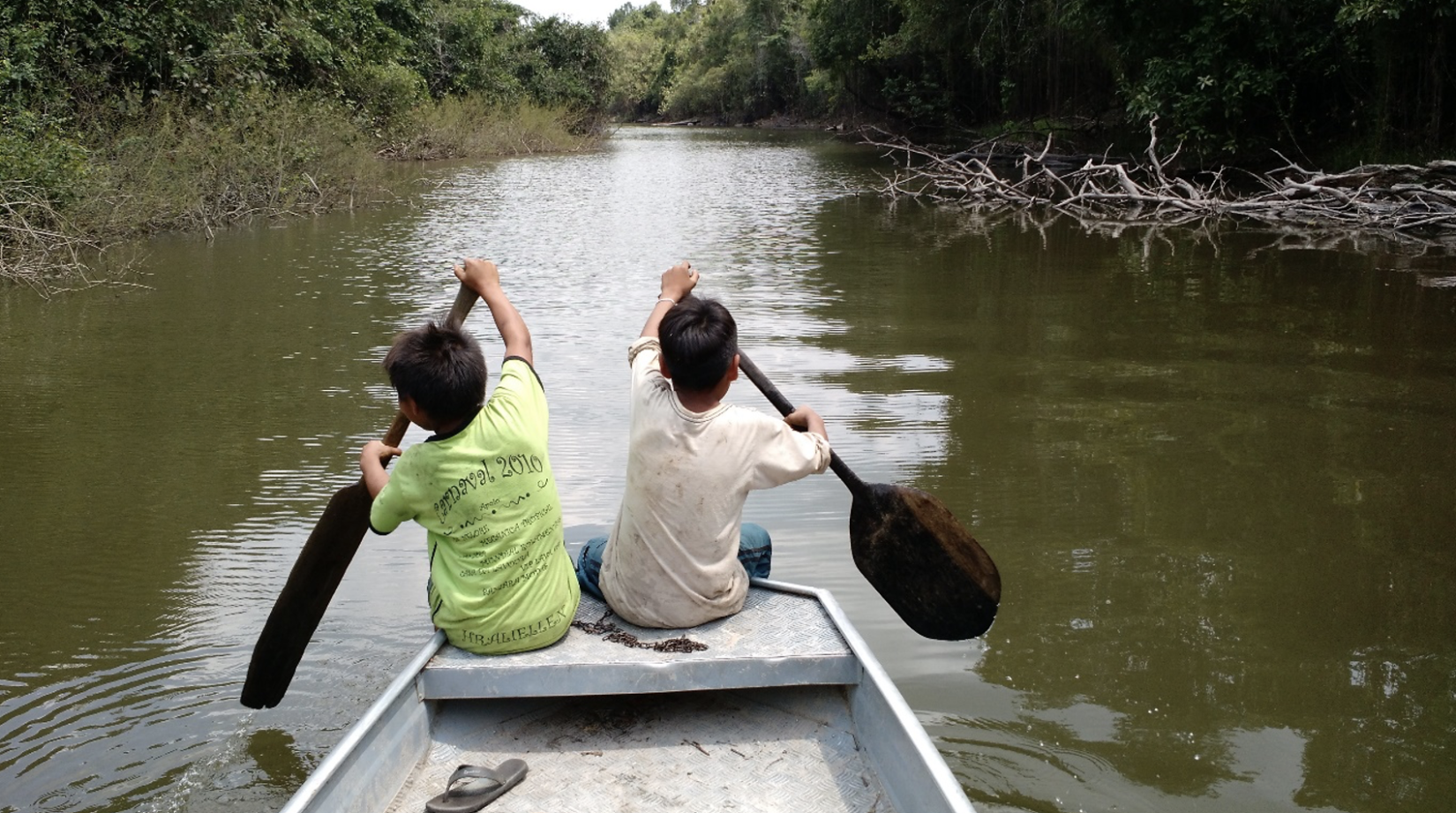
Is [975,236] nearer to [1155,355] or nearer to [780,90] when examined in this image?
[1155,355]

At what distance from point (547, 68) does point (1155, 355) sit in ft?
106

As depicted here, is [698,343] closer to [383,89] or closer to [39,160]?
[39,160]

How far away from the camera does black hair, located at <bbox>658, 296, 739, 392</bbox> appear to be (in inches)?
115

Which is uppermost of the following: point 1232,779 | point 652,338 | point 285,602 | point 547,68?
point 547,68

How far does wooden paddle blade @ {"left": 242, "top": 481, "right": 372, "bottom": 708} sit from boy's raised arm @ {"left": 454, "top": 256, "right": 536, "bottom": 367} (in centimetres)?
56

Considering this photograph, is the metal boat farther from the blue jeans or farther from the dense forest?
the dense forest

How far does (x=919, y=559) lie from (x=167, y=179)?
1156 centimetres

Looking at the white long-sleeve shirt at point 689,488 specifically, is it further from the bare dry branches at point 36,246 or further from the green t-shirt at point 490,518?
the bare dry branches at point 36,246

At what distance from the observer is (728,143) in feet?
120

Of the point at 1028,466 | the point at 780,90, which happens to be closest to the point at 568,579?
the point at 1028,466

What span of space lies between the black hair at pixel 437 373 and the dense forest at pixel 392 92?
7467mm

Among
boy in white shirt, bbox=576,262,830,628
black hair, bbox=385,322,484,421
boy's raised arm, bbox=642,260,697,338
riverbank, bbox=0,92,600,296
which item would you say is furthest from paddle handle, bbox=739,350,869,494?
riverbank, bbox=0,92,600,296

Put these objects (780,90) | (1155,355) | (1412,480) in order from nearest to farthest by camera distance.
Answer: (1412,480)
(1155,355)
(780,90)

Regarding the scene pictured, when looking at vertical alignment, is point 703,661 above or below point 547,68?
below
